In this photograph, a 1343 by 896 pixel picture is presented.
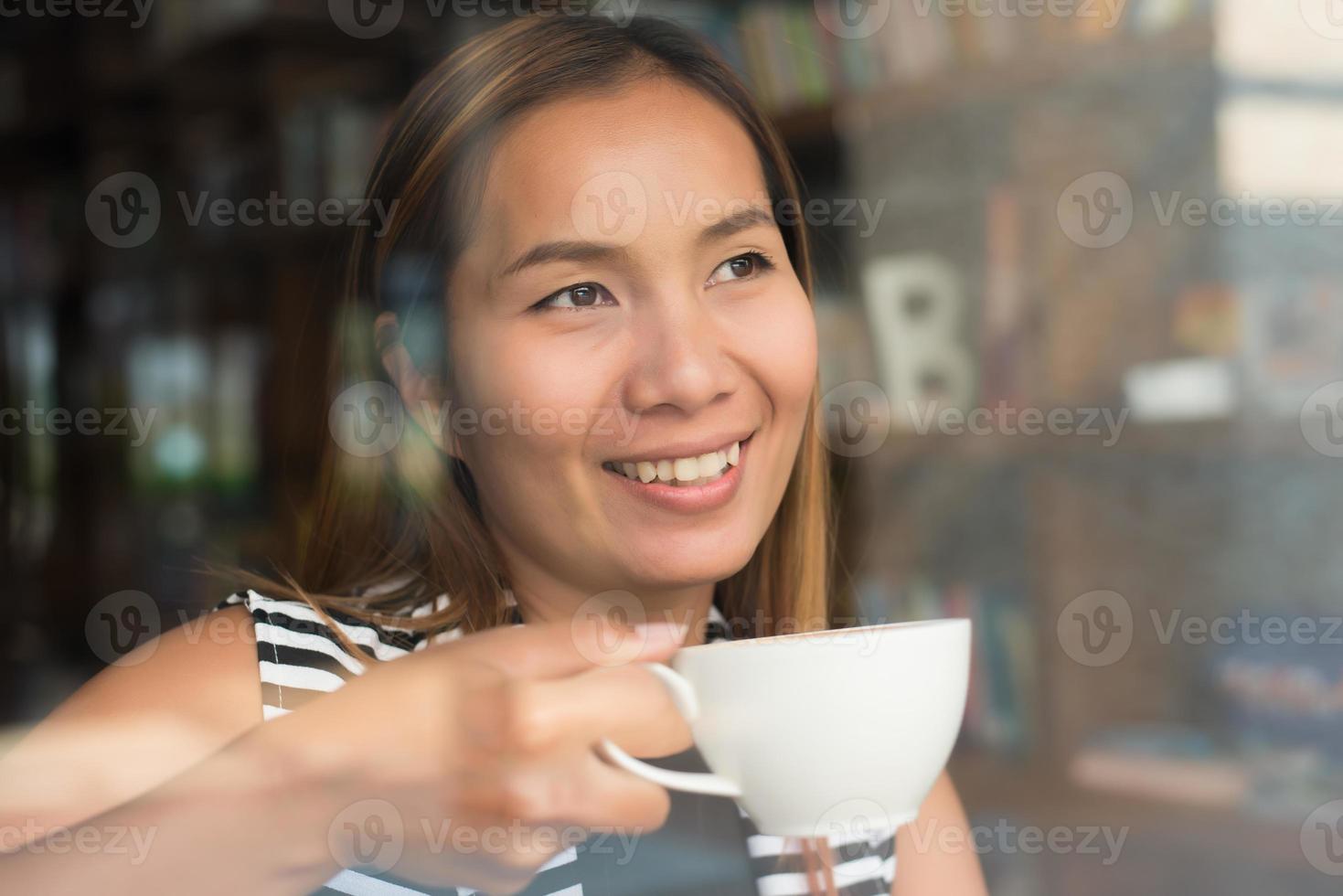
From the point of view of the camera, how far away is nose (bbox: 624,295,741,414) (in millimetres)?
428

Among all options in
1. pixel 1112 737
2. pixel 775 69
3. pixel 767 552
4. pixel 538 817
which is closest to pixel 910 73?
pixel 775 69

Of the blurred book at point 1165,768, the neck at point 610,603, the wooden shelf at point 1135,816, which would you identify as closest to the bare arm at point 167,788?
the neck at point 610,603

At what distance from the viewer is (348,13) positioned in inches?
76.8

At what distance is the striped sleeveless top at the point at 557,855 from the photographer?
48 cm

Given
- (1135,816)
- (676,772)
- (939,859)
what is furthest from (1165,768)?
(676,772)

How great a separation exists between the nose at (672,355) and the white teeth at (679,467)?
0.07 ft

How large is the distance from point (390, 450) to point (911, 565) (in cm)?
94

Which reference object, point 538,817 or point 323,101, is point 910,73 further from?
point 538,817

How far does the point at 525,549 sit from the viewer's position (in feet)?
1.63

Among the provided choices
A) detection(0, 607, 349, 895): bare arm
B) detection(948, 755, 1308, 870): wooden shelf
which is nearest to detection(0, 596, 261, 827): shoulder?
detection(0, 607, 349, 895): bare arm

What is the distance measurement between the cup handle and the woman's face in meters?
0.13

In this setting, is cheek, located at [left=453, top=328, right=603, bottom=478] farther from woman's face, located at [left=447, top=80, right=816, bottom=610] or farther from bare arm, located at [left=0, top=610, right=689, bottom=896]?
bare arm, located at [left=0, top=610, right=689, bottom=896]

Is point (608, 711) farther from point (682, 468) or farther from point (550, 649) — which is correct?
point (682, 468)

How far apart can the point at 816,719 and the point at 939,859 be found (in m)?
0.35
